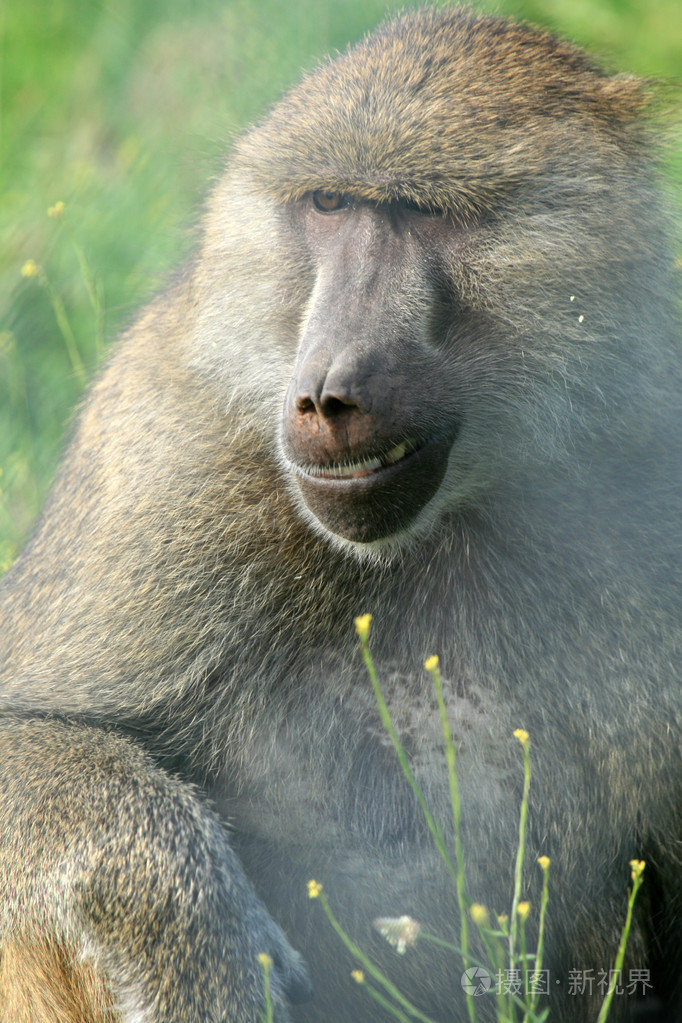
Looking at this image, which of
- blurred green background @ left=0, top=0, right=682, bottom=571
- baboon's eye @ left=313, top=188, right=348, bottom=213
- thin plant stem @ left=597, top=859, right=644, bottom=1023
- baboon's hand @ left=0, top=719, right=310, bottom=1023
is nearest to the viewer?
thin plant stem @ left=597, top=859, right=644, bottom=1023

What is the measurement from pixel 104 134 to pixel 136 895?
524 cm

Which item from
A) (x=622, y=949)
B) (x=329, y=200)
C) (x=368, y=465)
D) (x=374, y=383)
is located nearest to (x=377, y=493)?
(x=368, y=465)

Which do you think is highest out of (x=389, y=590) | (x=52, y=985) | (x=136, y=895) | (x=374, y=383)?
(x=374, y=383)

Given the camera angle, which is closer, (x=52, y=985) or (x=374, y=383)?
(x=374, y=383)

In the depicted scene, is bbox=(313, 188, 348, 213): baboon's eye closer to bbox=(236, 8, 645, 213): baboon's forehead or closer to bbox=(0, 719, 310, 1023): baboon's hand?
bbox=(236, 8, 645, 213): baboon's forehead

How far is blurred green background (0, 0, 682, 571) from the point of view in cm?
473

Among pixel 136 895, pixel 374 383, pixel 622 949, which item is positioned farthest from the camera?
pixel 136 895

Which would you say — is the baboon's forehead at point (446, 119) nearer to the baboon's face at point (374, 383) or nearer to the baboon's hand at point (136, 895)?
the baboon's face at point (374, 383)

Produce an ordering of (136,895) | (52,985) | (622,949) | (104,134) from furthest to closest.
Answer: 1. (104,134)
2. (52,985)
3. (136,895)
4. (622,949)

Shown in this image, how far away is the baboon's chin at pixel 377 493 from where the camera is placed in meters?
2.38

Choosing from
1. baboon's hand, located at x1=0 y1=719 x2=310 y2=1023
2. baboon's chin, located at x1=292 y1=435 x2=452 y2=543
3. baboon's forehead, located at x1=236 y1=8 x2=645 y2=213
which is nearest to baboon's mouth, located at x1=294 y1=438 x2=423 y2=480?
baboon's chin, located at x1=292 y1=435 x2=452 y2=543

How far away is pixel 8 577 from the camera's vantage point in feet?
11.3

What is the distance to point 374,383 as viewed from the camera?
232cm

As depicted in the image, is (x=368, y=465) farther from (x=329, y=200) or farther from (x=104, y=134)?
(x=104, y=134)
